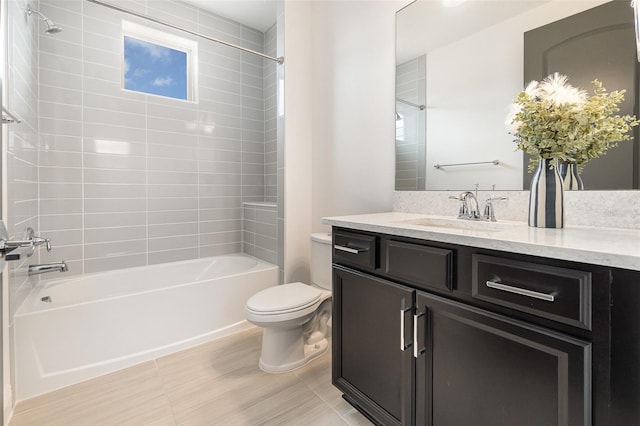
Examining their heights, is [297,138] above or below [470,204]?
above

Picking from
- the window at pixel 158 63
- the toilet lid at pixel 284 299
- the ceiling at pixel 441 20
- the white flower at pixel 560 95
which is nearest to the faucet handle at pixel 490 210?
the white flower at pixel 560 95

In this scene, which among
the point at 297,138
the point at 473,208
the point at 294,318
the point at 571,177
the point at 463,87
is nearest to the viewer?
the point at 571,177

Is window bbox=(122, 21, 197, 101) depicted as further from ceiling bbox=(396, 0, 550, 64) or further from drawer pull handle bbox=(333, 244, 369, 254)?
drawer pull handle bbox=(333, 244, 369, 254)

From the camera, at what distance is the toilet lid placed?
1702 millimetres

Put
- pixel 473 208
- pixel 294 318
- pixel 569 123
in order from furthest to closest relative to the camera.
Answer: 1. pixel 294 318
2. pixel 473 208
3. pixel 569 123

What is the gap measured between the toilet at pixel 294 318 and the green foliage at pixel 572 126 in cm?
128

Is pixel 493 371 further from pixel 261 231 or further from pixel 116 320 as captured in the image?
pixel 261 231

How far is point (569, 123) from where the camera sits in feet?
3.36

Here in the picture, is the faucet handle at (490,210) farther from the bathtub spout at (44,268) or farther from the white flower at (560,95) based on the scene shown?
the bathtub spout at (44,268)

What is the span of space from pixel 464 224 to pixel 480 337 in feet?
2.03

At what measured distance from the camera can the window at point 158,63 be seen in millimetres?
2588

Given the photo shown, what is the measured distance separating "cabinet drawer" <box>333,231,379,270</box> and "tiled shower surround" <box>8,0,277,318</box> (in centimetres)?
163

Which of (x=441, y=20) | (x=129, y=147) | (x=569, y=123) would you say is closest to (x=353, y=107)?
(x=441, y=20)

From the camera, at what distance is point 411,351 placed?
3.56ft
